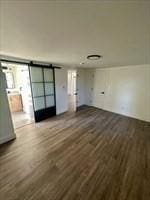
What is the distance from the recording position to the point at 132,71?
4.45 metres

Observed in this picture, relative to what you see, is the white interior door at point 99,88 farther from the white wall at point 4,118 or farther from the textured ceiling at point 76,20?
the white wall at point 4,118

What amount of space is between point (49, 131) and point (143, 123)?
3.68 metres

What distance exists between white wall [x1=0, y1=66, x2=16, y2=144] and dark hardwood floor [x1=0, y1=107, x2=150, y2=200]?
0.24 meters

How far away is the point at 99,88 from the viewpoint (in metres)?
5.87

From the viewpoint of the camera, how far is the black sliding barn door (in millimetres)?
3955

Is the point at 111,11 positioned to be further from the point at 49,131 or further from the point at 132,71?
the point at 132,71

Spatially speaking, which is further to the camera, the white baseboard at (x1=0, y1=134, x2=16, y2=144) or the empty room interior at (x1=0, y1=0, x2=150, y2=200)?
the white baseboard at (x1=0, y1=134, x2=16, y2=144)

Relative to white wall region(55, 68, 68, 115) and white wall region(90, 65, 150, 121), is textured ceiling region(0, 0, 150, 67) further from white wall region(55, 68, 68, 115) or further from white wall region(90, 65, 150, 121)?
white wall region(55, 68, 68, 115)

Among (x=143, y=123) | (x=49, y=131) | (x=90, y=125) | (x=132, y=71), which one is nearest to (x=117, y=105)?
(x=143, y=123)

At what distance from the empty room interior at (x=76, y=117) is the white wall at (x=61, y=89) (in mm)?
45

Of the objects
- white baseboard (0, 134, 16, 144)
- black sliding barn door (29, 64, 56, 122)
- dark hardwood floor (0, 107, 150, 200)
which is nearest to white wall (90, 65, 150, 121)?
dark hardwood floor (0, 107, 150, 200)

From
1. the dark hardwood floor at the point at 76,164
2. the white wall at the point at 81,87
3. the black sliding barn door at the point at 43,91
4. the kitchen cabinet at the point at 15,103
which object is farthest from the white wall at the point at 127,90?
the kitchen cabinet at the point at 15,103

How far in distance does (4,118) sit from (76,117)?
2725 mm

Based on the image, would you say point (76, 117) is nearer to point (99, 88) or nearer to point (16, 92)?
point (99, 88)
